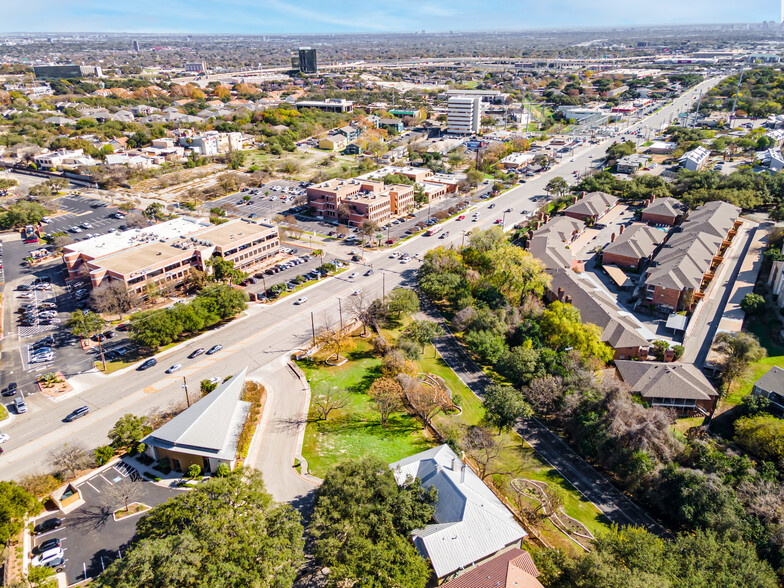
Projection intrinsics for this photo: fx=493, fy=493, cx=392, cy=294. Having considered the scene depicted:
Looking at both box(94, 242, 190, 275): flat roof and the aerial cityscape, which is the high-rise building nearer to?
the aerial cityscape

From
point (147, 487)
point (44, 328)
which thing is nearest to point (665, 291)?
point (147, 487)

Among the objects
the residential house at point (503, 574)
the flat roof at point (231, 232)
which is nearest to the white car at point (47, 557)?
the residential house at point (503, 574)

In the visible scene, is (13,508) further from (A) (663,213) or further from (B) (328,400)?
(A) (663,213)

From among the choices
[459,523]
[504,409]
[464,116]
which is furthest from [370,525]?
[464,116]

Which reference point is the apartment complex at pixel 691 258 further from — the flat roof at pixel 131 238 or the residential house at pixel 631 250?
the flat roof at pixel 131 238

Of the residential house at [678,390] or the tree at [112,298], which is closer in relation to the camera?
the residential house at [678,390]

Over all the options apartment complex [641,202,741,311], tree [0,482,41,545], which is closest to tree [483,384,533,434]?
apartment complex [641,202,741,311]
